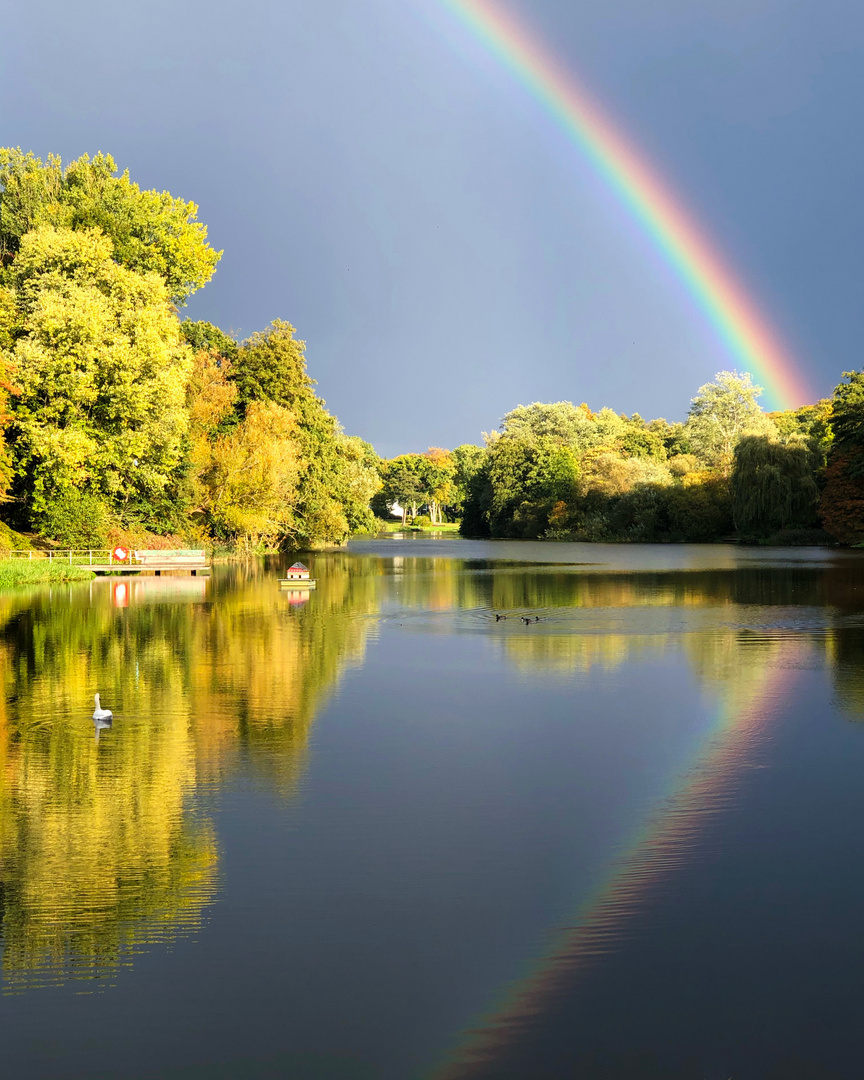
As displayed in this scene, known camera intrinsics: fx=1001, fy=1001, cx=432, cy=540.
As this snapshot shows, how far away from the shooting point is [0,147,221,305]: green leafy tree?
46.6m

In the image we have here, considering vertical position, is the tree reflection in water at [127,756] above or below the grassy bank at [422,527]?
below

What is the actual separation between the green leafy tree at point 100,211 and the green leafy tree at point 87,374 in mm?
3538

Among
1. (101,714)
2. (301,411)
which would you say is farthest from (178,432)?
(101,714)

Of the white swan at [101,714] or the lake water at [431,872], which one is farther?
the white swan at [101,714]

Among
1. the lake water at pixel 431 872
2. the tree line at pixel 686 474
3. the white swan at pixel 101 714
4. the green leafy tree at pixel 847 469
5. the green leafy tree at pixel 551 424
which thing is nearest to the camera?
the lake water at pixel 431 872

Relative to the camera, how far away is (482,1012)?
210 inches

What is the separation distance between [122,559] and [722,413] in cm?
7994

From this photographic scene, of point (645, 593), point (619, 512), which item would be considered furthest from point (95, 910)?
point (619, 512)

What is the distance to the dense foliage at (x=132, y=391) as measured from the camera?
1496 inches

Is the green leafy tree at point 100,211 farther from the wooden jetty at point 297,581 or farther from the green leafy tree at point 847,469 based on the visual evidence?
the green leafy tree at point 847,469

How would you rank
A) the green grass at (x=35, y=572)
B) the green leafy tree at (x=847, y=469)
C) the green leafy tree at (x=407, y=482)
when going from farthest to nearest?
1. the green leafy tree at (x=407, y=482)
2. the green leafy tree at (x=847, y=469)
3. the green grass at (x=35, y=572)

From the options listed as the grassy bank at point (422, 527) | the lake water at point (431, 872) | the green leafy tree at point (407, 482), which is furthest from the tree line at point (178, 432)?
the green leafy tree at point (407, 482)

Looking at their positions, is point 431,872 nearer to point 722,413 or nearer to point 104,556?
point 104,556

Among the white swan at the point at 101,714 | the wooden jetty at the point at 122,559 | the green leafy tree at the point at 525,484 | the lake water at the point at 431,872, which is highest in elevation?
the green leafy tree at the point at 525,484
